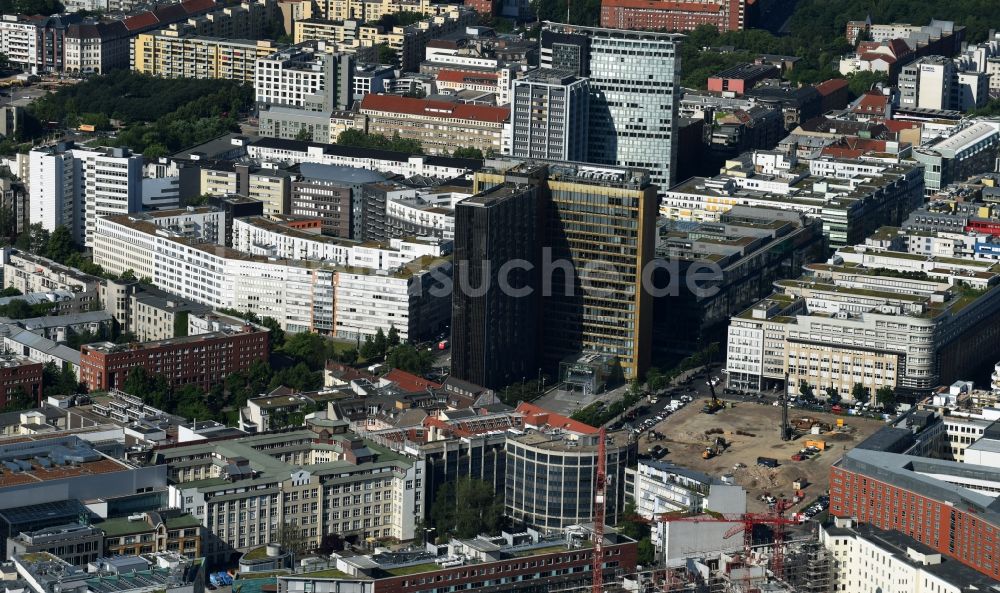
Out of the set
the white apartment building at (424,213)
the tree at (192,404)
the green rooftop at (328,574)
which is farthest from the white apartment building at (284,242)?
the green rooftop at (328,574)

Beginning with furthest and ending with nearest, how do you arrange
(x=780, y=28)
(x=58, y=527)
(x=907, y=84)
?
(x=780, y=28)
(x=907, y=84)
(x=58, y=527)

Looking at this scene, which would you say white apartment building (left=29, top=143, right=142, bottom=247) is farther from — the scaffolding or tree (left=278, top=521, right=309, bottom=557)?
the scaffolding

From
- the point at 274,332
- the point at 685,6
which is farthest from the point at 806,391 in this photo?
the point at 685,6

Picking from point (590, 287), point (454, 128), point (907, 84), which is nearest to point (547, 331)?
point (590, 287)

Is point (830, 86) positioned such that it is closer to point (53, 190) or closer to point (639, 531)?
point (53, 190)

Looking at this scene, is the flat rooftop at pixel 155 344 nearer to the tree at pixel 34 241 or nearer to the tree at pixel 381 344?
the tree at pixel 381 344

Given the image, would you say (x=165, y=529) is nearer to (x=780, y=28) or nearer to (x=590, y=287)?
(x=590, y=287)
